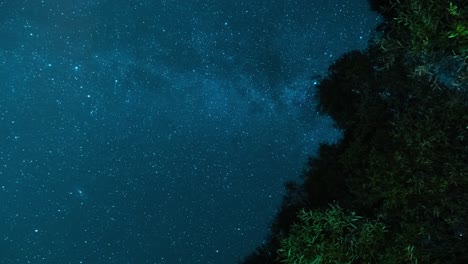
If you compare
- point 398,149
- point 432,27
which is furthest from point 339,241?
point 432,27

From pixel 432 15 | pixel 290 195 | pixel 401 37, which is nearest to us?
pixel 432 15

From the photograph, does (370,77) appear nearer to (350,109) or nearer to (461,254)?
(350,109)

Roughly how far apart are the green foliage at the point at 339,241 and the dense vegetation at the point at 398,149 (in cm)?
1

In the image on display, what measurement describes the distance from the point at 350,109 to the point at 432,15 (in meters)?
2.14

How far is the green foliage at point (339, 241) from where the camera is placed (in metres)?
7.08

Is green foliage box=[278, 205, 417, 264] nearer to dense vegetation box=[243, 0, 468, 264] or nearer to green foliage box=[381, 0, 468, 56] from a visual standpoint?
dense vegetation box=[243, 0, 468, 264]

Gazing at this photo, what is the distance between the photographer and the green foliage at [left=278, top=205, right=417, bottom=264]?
23.2ft

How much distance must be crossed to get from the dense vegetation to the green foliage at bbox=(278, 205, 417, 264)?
0.05 ft

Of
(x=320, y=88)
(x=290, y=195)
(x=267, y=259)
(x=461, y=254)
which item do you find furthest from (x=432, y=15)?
(x=267, y=259)

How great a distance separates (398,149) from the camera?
654 cm

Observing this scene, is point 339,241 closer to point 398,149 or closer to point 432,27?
point 398,149

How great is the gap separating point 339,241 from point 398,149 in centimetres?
170

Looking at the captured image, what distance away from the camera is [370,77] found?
6938 mm

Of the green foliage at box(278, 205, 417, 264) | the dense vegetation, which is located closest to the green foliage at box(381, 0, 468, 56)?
the dense vegetation
